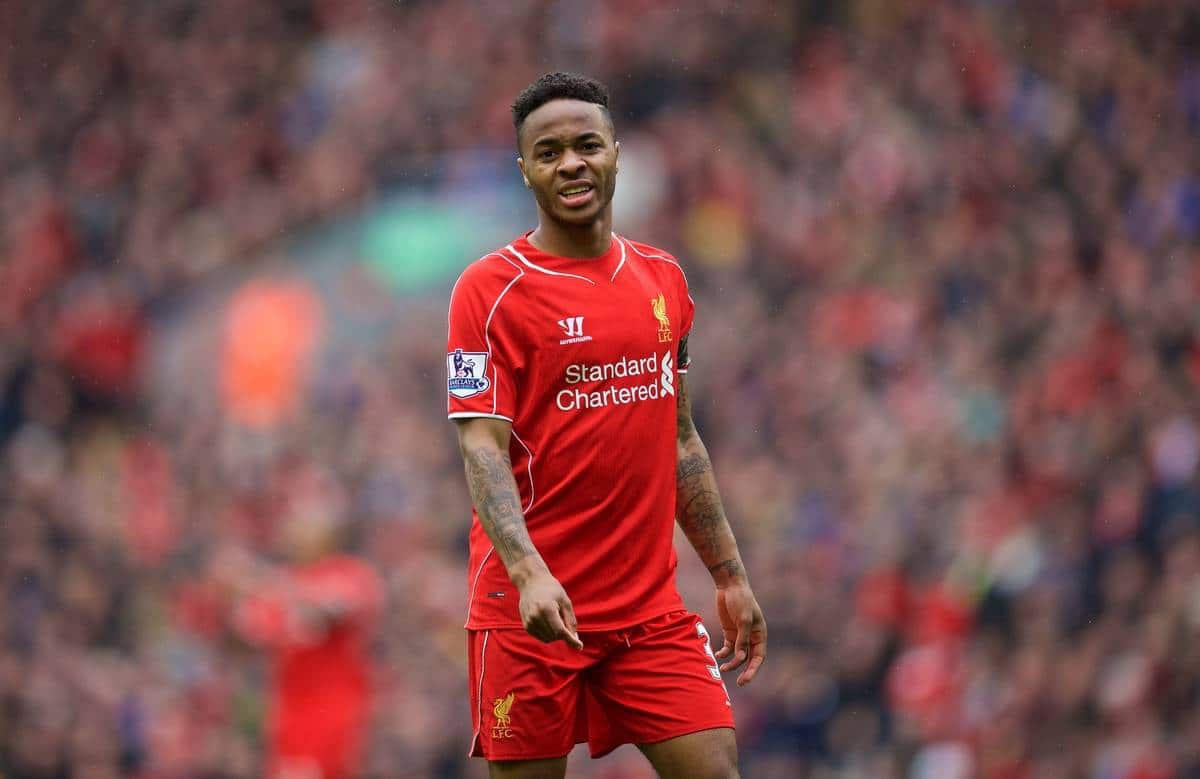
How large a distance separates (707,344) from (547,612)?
32.8 feet

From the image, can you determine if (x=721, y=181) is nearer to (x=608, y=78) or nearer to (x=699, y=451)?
(x=608, y=78)

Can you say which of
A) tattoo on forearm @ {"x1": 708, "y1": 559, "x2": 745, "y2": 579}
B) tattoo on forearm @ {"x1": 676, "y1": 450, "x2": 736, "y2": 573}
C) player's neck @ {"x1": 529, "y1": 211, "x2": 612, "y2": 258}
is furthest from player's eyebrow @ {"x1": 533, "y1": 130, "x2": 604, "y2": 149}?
tattoo on forearm @ {"x1": 708, "y1": 559, "x2": 745, "y2": 579}

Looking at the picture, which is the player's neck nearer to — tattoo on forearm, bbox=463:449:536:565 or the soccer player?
the soccer player

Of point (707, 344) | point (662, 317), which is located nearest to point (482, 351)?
point (662, 317)

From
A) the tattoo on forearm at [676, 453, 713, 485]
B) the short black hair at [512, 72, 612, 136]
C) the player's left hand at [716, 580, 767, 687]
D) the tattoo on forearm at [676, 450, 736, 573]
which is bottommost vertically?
the player's left hand at [716, 580, 767, 687]

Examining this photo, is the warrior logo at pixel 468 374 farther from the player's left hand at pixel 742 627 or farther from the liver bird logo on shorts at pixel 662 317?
the player's left hand at pixel 742 627

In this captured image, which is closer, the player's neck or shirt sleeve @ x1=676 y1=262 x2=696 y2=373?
the player's neck

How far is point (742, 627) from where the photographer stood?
17.1 ft

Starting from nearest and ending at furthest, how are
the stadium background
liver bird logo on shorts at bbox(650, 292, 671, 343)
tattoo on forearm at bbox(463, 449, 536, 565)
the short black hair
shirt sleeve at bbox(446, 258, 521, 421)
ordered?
tattoo on forearm at bbox(463, 449, 536, 565)
shirt sleeve at bbox(446, 258, 521, 421)
the short black hair
liver bird logo on shorts at bbox(650, 292, 671, 343)
the stadium background

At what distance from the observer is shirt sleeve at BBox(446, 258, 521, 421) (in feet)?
15.9

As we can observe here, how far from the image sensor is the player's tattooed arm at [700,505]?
5.31 meters

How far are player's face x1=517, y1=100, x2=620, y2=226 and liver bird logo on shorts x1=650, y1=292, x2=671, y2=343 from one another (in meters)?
0.31

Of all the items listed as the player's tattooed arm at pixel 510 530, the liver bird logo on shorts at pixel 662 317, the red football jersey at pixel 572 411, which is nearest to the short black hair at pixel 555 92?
the red football jersey at pixel 572 411

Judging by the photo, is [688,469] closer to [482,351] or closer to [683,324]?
[683,324]
